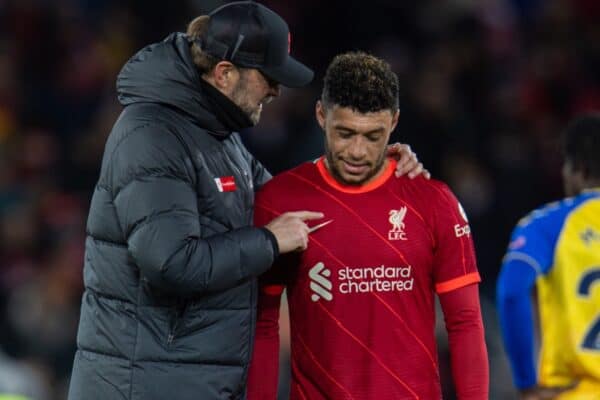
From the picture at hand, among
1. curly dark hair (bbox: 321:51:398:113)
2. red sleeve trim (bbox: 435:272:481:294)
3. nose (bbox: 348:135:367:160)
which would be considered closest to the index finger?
nose (bbox: 348:135:367:160)

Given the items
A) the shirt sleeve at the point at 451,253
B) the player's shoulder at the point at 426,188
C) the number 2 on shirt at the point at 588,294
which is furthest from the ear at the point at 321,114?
the number 2 on shirt at the point at 588,294

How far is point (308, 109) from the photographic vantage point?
9.18 meters

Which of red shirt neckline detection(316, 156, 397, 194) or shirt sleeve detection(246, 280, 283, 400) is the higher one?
red shirt neckline detection(316, 156, 397, 194)

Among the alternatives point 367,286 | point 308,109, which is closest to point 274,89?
point 367,286

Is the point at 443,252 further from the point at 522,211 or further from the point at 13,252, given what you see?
the point at 13,252

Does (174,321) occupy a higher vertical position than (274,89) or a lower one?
lower

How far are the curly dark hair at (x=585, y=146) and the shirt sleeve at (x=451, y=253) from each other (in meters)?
0.44

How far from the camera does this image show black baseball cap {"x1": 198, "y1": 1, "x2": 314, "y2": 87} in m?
4.20

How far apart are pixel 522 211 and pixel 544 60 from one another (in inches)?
76.1

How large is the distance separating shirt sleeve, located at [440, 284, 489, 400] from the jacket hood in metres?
1.02

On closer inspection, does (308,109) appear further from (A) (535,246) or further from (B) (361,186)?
(A) (535,246)

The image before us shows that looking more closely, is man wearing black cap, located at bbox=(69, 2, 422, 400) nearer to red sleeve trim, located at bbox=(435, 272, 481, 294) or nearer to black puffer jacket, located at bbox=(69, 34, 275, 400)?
black puffer jacket, located at bbox=(69, 34, 275, 400)

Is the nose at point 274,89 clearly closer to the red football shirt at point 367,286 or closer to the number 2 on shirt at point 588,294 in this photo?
the red football shirt at point 367,286

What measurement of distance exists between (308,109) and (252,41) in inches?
195
